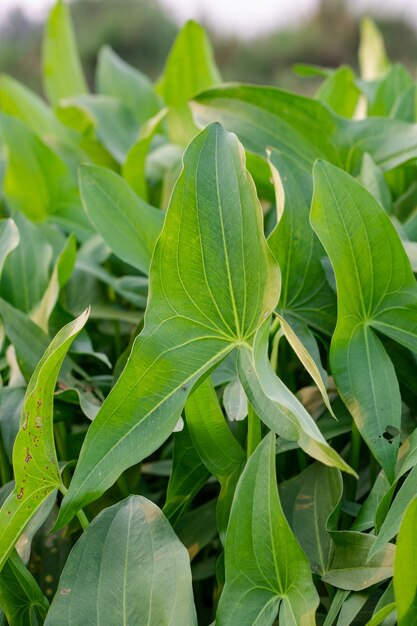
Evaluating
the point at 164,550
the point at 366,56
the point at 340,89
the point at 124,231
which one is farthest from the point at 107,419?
the point at 366,56

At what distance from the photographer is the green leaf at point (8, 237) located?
1.65 ft

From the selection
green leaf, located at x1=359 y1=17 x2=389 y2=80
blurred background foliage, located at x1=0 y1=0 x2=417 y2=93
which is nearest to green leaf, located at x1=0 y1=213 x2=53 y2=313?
green leaf, located at x1=359 y1=17 x2=389 y2=80

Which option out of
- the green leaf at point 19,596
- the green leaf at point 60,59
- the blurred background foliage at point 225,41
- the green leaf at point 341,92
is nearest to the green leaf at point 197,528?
the green leaf at point 19,596

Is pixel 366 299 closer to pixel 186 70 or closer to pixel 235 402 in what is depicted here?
pixel 235 402

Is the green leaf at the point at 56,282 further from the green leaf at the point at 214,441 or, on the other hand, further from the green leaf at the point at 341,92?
the green leaf at the point at 341,92

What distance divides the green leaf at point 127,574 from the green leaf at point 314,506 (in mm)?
79

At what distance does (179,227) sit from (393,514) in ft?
0.58

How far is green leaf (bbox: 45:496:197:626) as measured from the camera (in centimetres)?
40

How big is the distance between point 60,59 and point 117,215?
18.5 inches

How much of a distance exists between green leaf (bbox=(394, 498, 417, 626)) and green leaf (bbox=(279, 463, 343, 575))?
0.08 meters

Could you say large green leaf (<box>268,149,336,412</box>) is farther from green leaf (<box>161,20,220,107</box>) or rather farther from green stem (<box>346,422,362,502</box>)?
green leaf (<box>161,20,220,107</box>)

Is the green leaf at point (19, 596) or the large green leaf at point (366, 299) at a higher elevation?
the large green leaf at point (366, 299)

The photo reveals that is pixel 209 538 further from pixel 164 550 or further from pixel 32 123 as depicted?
pixel 32 123

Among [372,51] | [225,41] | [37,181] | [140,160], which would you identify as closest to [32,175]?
Result: [37,181]
